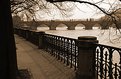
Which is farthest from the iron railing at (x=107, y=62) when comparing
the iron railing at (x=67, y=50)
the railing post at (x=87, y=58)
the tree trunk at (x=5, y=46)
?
the tree trunk at (x=5, y=46)

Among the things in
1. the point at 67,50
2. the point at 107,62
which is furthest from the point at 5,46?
the point at 67,50

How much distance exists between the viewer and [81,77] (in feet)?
20.7

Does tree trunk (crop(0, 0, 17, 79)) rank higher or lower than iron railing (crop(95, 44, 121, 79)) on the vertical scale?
higher

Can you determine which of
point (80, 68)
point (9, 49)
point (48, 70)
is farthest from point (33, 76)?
point (9, 49)

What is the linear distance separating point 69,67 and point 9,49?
4.51m

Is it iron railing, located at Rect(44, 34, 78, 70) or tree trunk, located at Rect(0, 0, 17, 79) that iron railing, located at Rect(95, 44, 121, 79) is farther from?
tree trunk, located at Rect(0, 0, 17, 79)

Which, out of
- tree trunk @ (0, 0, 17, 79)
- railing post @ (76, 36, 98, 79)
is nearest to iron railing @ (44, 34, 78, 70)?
railing post @ (76, 36, 98, 79)

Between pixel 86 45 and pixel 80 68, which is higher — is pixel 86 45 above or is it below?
above

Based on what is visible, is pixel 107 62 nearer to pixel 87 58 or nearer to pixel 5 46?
pixel 87 58

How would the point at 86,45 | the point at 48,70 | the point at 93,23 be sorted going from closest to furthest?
the point at 86,45 < the point at 48,70 < the point at 93,23

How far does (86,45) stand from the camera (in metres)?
6.20

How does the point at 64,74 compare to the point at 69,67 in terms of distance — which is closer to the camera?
the point at 64,74

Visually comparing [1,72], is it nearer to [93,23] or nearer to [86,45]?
[86,45]

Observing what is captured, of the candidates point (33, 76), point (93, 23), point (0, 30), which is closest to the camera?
point (0, 30)
